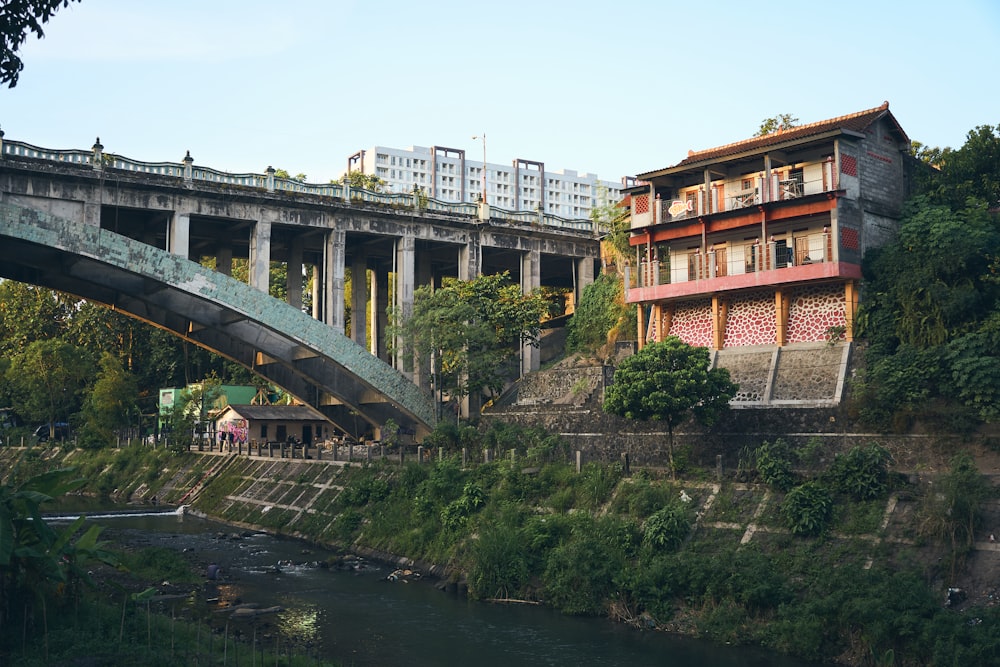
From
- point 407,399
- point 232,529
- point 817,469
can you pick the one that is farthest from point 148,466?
point 817,469

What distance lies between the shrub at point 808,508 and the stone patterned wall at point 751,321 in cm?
1458

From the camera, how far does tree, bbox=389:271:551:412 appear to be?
5284cm

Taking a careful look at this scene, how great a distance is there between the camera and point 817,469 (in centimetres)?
3250

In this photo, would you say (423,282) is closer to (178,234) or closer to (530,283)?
(530,283)

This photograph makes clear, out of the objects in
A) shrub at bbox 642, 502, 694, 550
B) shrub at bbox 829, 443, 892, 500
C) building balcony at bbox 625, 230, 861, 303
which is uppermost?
building balcony at bbox 625, 230, 861, 303

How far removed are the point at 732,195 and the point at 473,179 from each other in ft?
416

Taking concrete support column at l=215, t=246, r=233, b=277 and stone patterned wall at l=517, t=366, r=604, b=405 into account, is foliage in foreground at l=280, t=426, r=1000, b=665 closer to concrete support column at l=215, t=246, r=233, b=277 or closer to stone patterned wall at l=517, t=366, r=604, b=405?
stone patterned wall at l=517, t=366, r=604, b=405

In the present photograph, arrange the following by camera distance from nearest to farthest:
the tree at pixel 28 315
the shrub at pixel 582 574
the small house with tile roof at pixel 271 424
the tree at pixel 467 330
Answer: the shrub at pixel 582 574
the tree at pixel 467 330
the small house with tile roof at pixel 271 424
the tree at pixel 28 315

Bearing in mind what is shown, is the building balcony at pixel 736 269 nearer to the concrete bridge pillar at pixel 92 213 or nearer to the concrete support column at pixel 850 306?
the concrete support column at pixel 850 306

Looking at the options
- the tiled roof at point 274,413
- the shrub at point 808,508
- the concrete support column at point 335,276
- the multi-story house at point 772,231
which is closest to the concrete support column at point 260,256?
the concrete support column at point 335,276

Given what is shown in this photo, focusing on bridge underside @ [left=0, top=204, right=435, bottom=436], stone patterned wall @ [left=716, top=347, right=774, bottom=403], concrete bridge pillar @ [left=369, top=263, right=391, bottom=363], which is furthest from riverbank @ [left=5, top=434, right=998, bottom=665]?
concrete bridge pillar @ [left=369, top=263, right=391, bottom=363]

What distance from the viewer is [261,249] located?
51125 millimetres

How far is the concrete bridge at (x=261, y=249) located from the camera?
45.6 meters

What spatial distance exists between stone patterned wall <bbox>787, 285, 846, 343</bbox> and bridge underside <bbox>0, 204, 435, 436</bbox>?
22.5 m
